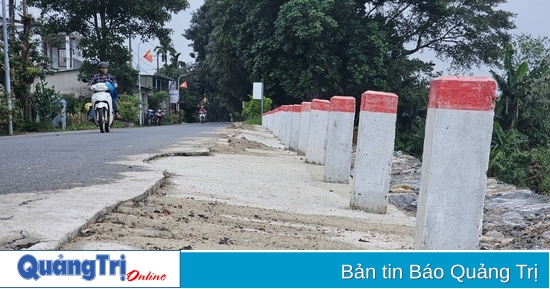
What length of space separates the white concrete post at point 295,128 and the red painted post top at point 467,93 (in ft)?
31.1

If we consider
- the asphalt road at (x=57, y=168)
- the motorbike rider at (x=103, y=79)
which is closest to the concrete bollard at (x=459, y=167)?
the asphalt road at (x=57, y=168)

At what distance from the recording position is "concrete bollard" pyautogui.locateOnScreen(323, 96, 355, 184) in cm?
773

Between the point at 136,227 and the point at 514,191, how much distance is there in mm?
6880

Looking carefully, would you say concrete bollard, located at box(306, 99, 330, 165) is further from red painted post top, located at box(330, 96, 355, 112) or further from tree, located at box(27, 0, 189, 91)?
tree, located at box(27, 0, 189, 91)

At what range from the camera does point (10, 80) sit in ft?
75.3

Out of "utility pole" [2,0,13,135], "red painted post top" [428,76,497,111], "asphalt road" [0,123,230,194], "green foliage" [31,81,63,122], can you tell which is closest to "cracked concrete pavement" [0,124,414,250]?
"asphalt road" [0,123,230,194]

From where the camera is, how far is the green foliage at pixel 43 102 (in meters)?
24.8

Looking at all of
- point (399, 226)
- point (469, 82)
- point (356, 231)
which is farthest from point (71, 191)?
point (469, 82)

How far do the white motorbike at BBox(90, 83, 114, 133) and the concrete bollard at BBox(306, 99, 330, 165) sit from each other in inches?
272

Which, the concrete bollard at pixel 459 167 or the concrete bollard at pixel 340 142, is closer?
the concrete bollard at pixel 459 167

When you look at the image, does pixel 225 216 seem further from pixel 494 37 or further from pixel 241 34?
pixel 494 37

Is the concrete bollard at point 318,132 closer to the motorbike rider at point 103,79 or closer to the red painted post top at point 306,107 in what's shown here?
the red painted post top at point 306,107

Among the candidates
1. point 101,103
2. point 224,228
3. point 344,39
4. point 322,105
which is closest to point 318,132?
point 322,105

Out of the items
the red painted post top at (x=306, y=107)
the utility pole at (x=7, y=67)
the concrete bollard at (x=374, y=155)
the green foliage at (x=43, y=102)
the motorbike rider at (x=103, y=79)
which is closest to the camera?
the concrete bollard at (x=374, y=155)
